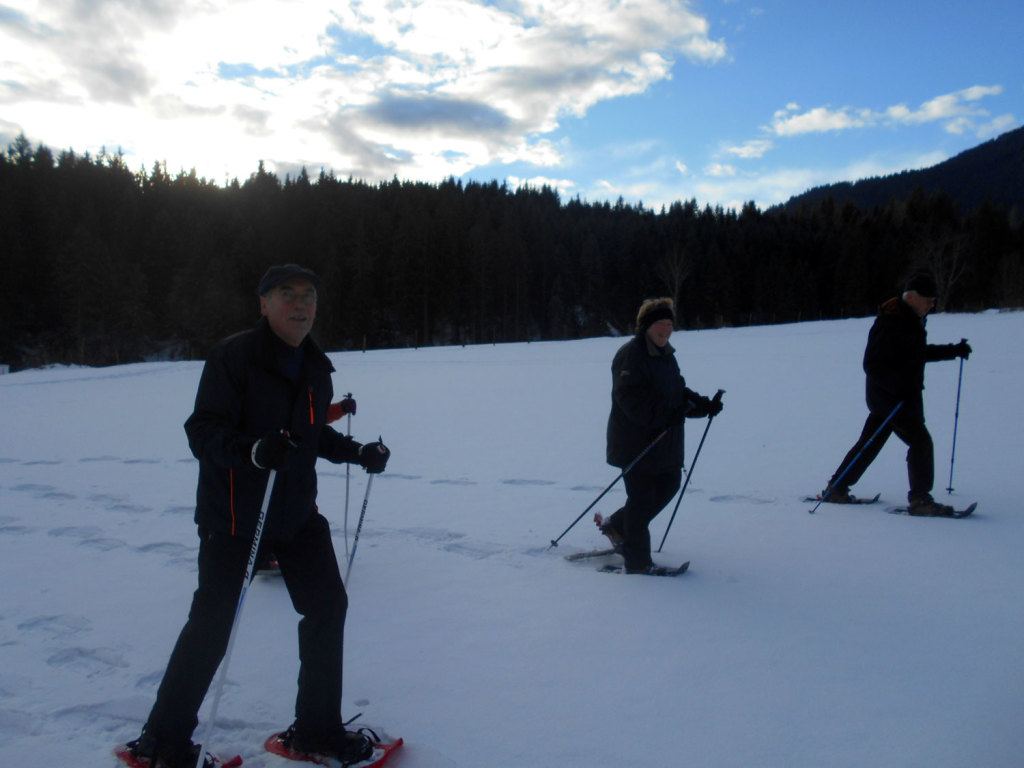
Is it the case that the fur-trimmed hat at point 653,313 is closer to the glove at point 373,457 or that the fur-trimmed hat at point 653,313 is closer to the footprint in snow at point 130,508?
the glove at point 373,457

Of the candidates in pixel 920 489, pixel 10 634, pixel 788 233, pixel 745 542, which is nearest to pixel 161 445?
pixel 10 634

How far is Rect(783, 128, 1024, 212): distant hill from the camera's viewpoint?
135 metres

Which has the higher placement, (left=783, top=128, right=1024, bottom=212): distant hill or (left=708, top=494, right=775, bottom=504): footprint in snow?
(left=783, top=128, right=1024, bottom=212): distant hill

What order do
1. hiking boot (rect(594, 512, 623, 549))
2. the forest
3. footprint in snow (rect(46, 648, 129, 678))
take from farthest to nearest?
the forest < hiking boot (rect(594, 512, 623, 549)) < footprint in snow (rect(46, 648, 129, 678))

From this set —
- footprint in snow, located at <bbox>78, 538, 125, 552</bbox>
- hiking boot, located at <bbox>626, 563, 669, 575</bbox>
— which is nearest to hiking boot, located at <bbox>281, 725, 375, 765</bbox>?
hiking boot, located at <bbox>626, 563, 669, 575</bbox>

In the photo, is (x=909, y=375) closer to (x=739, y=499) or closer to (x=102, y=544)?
(x=739, y=499)

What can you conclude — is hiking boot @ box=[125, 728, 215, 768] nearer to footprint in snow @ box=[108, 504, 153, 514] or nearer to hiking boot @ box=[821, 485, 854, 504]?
footprint in snow @ box=[108, 504, 153, 514]

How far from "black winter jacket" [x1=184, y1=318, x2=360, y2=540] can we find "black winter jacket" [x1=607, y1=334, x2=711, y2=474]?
2.34 meters

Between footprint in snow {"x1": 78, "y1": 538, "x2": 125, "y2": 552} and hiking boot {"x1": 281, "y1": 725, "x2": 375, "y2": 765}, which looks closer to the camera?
hiking boot {"x1": 281, "y1": 725, "x2": 375, "y2": 765}

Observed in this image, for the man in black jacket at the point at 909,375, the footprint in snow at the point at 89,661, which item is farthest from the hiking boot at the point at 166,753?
the man in black jacket at the point at 909,375

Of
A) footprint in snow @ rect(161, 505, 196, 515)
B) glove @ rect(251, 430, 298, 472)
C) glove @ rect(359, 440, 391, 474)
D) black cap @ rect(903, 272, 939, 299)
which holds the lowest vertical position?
footprint in snow @ rect(161, 505, 196, 515)

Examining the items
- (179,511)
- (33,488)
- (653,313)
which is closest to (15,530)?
(179,511)

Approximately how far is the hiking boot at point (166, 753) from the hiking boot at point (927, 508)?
583 centimetres

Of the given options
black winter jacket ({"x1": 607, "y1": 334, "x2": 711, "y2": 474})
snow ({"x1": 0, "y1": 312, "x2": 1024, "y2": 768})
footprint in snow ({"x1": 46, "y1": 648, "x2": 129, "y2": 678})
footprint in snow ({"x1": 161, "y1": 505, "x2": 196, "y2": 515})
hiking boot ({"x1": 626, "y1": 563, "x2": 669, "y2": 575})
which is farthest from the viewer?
footprint in snow ({"x1": 161, "y1": 505, "x2": 196, "y2": 515})
